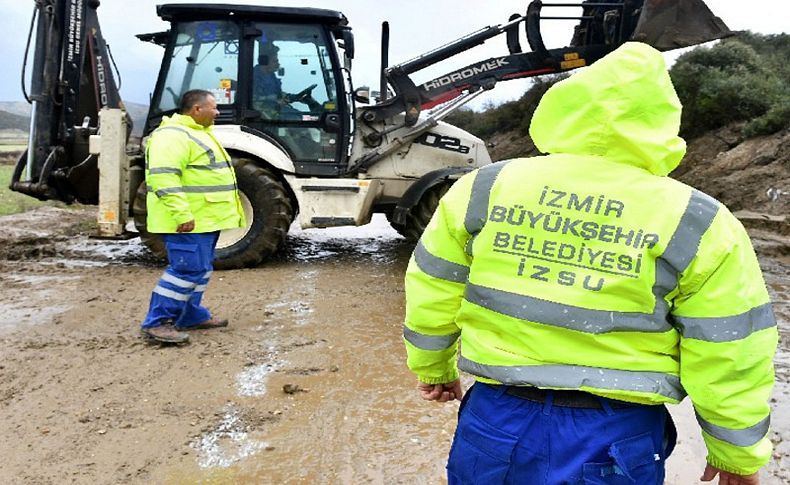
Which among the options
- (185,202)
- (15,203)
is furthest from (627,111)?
(15,203)

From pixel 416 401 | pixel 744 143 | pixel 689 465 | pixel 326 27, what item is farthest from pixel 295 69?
pixel 744 143

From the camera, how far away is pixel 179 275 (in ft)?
16.1

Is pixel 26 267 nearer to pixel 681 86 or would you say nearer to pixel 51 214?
pixel 51 214

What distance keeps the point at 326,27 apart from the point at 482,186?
612 cm

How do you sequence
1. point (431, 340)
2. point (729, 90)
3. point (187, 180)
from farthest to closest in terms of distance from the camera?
point (729, 90)
point (187, 180)
point (431, 340)

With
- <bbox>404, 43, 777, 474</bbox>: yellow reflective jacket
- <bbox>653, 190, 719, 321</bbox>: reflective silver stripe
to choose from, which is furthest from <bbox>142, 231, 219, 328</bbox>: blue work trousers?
<bbox>653, 190, 719, 321</bbox>: reflective silver stripe

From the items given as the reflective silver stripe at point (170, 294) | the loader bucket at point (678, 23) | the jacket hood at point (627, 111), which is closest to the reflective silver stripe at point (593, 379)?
the jacket hood at point (627, 111)

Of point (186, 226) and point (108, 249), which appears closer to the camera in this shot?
point (186, 226)

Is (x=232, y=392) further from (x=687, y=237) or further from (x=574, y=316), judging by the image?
(x=687, y=237)

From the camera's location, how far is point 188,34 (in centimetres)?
756

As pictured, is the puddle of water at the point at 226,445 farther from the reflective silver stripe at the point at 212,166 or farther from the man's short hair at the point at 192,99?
the man's short hair at the point at 192,99

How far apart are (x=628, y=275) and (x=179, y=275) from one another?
383cm

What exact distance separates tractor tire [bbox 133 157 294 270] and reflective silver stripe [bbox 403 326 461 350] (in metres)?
5.59

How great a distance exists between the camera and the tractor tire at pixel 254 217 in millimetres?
7398
